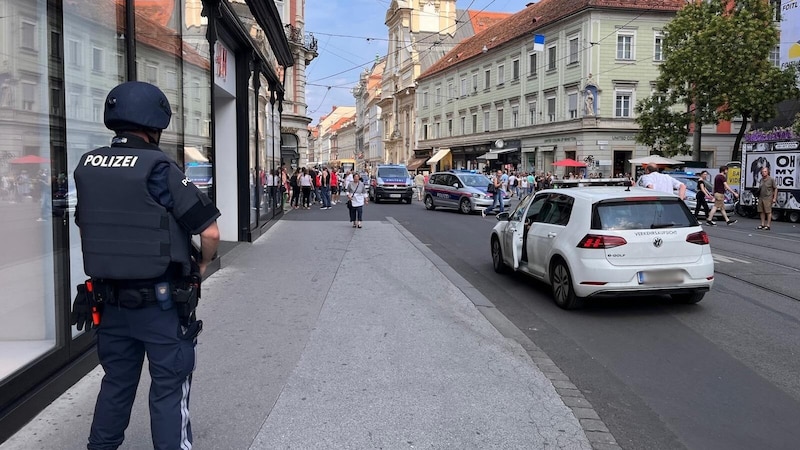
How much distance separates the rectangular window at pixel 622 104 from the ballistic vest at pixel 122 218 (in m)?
42.5

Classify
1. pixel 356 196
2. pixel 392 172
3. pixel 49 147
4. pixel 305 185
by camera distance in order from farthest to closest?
1. pixel 392 172
2. pixel 305 185
3. pixel 356 196
4. pixel 49 147

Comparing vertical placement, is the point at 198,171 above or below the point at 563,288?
above

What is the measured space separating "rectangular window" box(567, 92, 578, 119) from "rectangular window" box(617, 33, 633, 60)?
3639mm

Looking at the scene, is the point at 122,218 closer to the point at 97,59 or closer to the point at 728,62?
the point at 97,59

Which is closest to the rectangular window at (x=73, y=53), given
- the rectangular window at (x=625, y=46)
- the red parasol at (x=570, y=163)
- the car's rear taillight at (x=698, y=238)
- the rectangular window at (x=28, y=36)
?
the rectangular window at (x=28, y=36)

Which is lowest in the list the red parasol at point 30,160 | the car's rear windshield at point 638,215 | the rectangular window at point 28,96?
the car's rear windshield at point 638,215

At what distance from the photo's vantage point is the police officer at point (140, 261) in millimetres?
2891

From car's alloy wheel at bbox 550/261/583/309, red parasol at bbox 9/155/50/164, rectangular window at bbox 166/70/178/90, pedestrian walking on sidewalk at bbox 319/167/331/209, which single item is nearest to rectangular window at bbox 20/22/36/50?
red parasol at bbox 9/155/50/164

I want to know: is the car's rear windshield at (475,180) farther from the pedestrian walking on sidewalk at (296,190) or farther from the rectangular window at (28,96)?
the rectangular window at (28,96)

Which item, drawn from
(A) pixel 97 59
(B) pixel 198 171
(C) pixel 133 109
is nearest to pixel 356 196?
(B) pixel 198 171

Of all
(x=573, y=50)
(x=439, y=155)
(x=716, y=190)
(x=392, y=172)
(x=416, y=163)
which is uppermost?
(x=573, y=50)

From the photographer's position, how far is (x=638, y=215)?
755 cm

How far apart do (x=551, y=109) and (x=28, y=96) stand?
4385 cm

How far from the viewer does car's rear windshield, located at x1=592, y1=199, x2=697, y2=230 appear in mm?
7480
